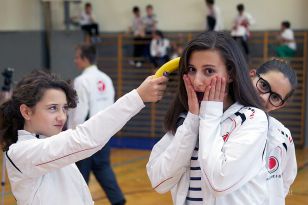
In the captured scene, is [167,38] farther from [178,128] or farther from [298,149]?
[178,128]

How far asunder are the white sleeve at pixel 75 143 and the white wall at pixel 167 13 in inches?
361

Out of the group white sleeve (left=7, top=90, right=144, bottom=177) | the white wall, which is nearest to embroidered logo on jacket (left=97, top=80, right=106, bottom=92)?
white sleeve (left=7, top=90, right=144, bottom=177)

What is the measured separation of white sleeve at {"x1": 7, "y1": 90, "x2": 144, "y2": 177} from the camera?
1.74m

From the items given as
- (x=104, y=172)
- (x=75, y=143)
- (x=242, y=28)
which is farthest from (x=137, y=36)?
(x=75, y=143)

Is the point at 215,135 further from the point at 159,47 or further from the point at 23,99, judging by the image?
the point at 159,47

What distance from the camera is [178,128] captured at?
1719mm

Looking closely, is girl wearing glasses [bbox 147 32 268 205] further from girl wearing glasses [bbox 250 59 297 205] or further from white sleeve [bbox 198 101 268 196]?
girl wearing glasses [bbox 250 59 297 205]

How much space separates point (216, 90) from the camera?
163cm

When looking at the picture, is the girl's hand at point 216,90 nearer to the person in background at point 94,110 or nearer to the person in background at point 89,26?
the person in background at point 94,110

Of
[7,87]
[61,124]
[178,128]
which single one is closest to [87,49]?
[7,87]

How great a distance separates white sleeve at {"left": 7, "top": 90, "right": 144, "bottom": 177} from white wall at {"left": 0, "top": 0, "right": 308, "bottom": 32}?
9175 mm

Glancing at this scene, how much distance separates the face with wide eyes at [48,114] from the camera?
217cm

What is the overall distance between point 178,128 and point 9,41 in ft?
32.9

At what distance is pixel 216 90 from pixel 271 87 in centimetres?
69
